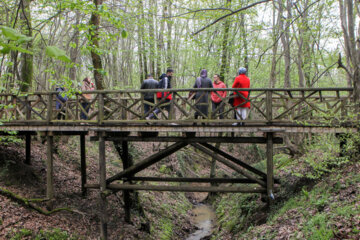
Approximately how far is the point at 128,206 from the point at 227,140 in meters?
4.74

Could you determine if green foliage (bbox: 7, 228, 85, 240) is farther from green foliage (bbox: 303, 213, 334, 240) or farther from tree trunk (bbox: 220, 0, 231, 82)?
tree trunk (bbox: 220, 0, 231, 82)

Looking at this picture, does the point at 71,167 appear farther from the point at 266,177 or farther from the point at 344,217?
the point at 344,217

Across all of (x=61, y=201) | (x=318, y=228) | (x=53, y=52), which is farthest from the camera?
(x=61, y=201)

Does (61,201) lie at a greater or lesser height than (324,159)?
lesser

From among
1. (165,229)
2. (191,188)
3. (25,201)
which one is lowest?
(165,229)

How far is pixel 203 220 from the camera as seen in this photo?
13422 mm

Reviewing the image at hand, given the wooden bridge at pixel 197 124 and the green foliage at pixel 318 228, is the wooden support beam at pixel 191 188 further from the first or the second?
the green foliage at pixel 318 228

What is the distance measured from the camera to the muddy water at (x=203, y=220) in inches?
459

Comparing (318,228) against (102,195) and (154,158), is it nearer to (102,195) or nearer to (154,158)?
(154,158)

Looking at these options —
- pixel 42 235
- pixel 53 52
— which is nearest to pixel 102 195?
pixel 42 235

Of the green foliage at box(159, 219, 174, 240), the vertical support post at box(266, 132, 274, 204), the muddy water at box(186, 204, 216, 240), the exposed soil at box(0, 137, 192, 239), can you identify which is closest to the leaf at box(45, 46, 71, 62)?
the exposed soil at box(0, 137, 192, 239)

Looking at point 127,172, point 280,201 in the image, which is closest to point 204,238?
point 280,201

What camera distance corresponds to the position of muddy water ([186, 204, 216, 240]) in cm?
1166

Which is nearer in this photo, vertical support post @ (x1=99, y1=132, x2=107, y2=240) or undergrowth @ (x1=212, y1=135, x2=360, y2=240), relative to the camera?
undergrowth @ (x1=212, y1=135, x2=360, y2=240)
